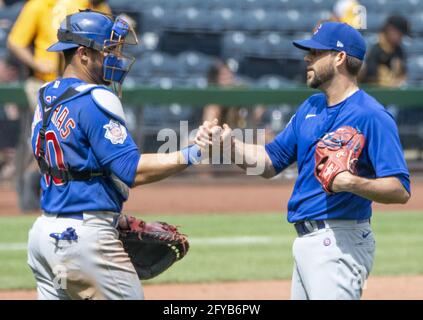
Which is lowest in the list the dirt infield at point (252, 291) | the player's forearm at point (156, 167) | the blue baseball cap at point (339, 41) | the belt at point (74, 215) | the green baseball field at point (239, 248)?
the green baseball field at point (239, 248)

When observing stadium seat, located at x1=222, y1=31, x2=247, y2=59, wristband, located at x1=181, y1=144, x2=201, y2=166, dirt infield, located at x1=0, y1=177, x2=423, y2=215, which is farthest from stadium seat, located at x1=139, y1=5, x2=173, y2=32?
wristband, located at x1=181, y1=144, x2=201, y2=166

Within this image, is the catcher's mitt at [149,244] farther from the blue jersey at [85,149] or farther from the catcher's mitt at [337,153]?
the catcher's mitt at [337,153]

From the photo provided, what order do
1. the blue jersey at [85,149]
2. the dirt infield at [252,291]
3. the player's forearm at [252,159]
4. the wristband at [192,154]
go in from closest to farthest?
the blue jersey at [85,149] < the wristband at [192,154] < the player's forearm at [252,159] < the dirt infield at [252,291]

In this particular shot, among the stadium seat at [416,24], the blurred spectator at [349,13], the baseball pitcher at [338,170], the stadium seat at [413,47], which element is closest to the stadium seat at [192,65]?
the blurred spectator at [349,13]

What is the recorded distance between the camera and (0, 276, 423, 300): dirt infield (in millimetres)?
7699

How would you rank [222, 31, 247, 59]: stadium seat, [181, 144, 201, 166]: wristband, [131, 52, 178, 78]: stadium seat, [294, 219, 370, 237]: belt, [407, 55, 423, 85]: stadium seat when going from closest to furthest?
1. [181, 144, 201, 166]: wristband
2. [294, 219, 370, 237]: belt
3. [131, 52, 178, 78]: stadium seat
4. [222, 31, 247, 59]: stadium seat
5. [407, 55, 423, 85]: stadium seat

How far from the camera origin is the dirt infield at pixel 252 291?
7.70m

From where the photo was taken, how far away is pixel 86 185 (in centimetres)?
454

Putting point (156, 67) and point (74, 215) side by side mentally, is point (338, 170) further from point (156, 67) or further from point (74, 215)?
point (156, 67)

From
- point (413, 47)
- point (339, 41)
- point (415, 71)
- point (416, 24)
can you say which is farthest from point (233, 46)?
point (339, 41)

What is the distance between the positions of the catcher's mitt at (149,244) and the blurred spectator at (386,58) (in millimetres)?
10041

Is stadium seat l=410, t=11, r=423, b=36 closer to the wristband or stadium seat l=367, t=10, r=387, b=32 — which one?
stadium seat l=367, t=10, r=387, b=32

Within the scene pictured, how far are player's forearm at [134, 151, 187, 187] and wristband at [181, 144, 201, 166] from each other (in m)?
0.04
